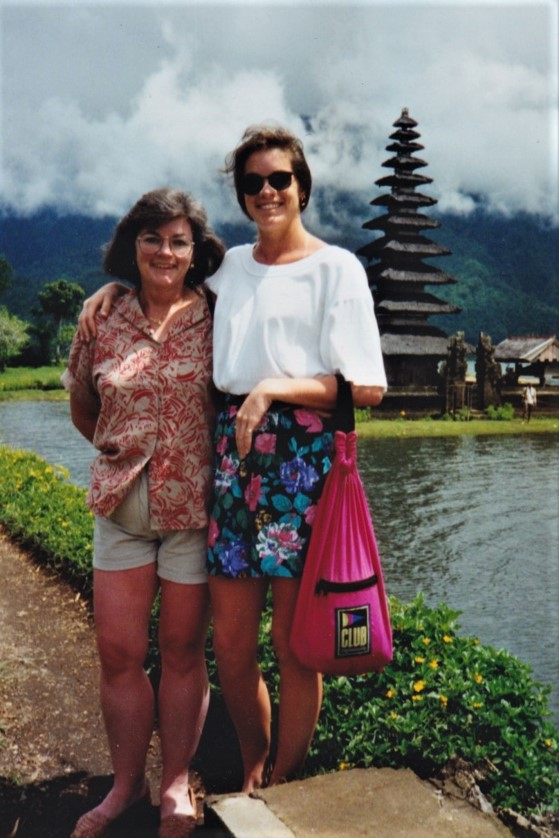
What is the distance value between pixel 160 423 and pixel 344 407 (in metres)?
0.51

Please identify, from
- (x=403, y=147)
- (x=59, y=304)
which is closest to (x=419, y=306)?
(x=403, y=147)

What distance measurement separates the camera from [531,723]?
2.66m

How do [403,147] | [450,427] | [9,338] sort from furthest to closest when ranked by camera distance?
[9,338] < [403,147] < [450,427]

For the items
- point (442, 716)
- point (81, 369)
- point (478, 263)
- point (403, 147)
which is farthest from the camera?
point (478, 263)

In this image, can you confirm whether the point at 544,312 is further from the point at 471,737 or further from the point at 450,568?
the point at 471,737

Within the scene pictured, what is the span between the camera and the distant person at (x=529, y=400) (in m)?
18.5

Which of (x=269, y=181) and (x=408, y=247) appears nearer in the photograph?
(x=269, y=181)

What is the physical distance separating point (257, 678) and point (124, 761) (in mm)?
454

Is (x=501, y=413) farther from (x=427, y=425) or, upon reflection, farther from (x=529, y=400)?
(x=427, y=425)

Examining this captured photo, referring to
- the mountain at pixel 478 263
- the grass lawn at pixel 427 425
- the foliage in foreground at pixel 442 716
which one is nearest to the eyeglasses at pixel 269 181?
the foliage in foreground at pixel 442 716

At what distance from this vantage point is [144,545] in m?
2.38

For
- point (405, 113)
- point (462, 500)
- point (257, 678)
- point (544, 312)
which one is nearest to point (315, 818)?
point (257, 678)

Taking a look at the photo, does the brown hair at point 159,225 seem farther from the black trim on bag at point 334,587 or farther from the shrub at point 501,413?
the shrub at point 501,413

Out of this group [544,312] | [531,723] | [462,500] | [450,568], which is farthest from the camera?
[544,312]
